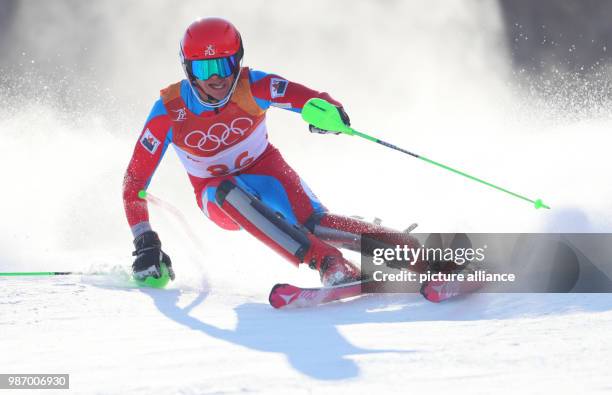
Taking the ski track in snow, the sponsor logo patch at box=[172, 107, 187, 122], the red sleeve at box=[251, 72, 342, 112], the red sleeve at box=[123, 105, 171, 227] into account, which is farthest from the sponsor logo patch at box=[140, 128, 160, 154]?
the ski track in snow

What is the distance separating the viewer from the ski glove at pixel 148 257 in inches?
145

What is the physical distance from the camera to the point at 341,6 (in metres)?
11.8

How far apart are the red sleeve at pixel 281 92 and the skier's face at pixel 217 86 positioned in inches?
7.2

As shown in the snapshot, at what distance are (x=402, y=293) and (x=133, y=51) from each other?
930 cm

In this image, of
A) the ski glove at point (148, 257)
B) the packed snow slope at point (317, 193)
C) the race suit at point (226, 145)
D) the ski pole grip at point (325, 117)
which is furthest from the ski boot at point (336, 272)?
the ski glove at point (148, 257)

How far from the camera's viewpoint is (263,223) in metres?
3.51

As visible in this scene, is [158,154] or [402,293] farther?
[158,154]

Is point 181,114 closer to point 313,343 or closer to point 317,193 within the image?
point 313,343

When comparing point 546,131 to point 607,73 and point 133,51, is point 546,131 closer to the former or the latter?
point 607,73

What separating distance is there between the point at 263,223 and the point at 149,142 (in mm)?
857

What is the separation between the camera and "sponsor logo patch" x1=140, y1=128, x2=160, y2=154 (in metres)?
3.94

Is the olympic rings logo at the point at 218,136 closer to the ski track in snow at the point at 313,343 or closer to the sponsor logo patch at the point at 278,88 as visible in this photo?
the sponsor logo patch at the point at 278,88

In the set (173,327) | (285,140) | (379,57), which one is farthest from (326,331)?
(379,57)

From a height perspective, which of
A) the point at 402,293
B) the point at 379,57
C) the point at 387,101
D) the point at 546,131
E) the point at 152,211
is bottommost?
the point at 402,293
